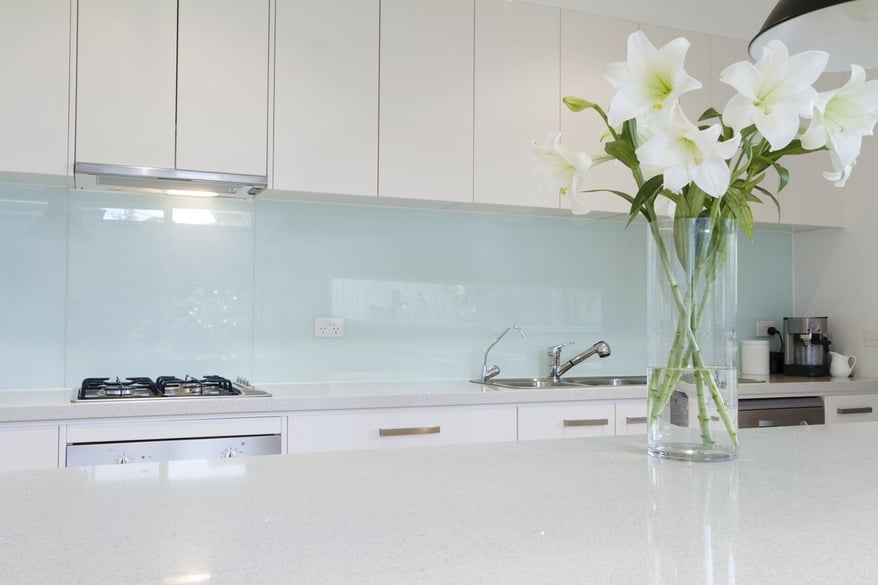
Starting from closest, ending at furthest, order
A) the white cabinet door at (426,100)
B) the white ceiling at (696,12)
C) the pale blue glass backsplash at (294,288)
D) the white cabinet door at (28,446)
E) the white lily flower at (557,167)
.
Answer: the white lily flower at (557,167) < the white cabinet door at (28,446) < the pale blue glass backsplash at (294,288) < the white cabinet door at (426,100) < the white ceiling at (696,12)

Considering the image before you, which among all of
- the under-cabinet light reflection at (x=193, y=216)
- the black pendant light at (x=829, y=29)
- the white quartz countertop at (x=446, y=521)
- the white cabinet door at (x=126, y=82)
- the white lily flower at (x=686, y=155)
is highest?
the white cabinet door at (x=126, y=82)

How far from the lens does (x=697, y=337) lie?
3.82 ft

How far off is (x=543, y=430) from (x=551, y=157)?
184 centimetres

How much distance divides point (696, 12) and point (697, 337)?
3207 millimetres

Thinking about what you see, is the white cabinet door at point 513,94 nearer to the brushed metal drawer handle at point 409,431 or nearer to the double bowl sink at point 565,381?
the double bowl sink at point 565,381

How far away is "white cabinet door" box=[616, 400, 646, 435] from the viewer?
9.80ft

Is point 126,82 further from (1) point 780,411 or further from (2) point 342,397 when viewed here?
(1) point 780,411

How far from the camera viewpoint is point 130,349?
294 centimetres

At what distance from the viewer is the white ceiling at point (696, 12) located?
373 centimetres

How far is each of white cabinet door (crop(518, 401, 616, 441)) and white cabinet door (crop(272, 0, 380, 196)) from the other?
3.34 ft

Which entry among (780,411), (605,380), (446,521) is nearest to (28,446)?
(446,521)

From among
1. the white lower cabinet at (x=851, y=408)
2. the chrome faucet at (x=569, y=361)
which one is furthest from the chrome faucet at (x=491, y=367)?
the white lower cabinet at (x=851, y=408)

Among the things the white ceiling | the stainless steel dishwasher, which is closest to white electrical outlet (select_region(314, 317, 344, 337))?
the stainless steel dishwasher

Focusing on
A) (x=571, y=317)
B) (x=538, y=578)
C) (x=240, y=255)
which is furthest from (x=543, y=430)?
(x=538, y=578)
